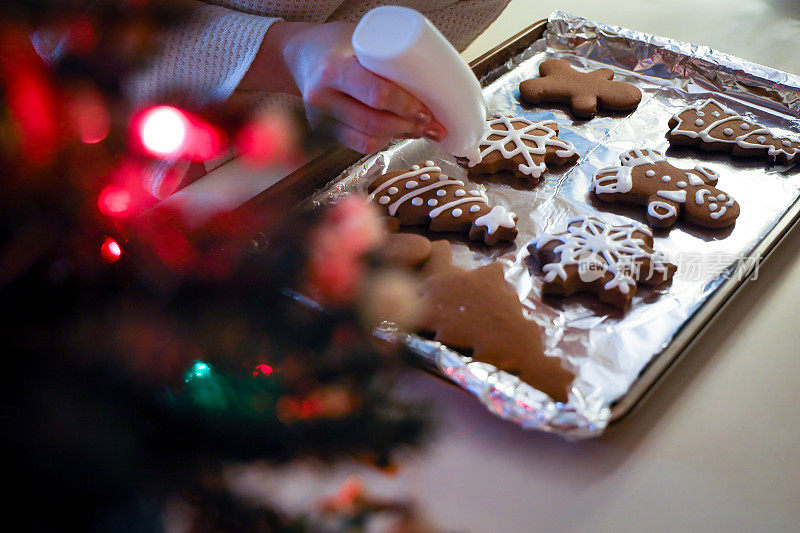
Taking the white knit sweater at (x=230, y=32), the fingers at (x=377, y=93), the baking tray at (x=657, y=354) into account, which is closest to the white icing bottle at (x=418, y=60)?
the fingers at (x=377, y=93)

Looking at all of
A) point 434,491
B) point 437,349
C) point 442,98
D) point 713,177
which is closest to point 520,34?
point 713,177

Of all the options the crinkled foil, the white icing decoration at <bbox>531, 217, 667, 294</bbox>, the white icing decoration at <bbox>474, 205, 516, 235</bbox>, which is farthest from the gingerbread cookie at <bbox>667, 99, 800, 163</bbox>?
the white icing decoration at <bbox>474, 205, 516, 235</bbox>

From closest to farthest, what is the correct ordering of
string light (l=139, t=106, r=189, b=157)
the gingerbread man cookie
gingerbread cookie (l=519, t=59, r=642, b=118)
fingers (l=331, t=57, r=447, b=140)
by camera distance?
string light (l=139, t=106, r=189, b=157) → fingers (l=331, t=57, r=447, b=140) → the gingerbread man cookie → gingerbread cookie (l=519, t=59, r=642, b=118)

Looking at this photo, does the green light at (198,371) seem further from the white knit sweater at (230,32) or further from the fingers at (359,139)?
the fingers at (359,139)

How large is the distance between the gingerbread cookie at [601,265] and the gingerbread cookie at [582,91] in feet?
1.23

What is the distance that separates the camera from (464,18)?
1240mm

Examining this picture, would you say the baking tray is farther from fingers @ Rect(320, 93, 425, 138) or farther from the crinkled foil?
fingers @ Rect(320, 93, 425, 138)

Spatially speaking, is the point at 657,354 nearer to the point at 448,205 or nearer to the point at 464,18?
the point at 448,205

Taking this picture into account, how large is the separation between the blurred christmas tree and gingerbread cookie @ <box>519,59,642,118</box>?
838mm

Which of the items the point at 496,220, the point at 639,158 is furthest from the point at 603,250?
the point at 639,158

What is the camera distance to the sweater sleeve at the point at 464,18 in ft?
3.98

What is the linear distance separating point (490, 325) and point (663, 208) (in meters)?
0.38

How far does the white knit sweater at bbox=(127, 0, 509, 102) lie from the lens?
0.70m

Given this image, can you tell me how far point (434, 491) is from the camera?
2.06 ft
